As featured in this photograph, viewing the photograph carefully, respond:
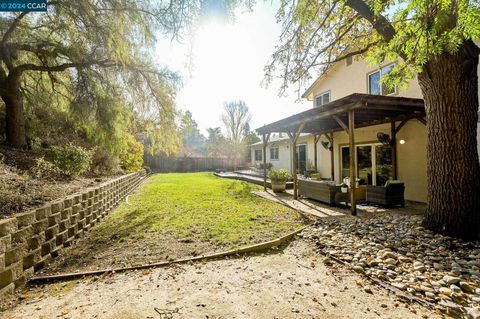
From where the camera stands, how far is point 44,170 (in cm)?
573

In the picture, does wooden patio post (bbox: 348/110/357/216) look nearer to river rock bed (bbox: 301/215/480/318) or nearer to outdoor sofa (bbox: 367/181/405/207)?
river rock bed (bbox: 301/215/480/318)

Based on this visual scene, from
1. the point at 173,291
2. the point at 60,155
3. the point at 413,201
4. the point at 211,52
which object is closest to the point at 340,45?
the point at 211,52

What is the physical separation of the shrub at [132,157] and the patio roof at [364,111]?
816 centimetres

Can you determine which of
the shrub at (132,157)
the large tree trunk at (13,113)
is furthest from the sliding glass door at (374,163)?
the large tree trunk at (13,113)

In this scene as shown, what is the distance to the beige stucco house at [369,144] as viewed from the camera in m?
7.60

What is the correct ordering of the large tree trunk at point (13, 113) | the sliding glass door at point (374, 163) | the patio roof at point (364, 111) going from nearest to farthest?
the patio roof at point (364, 111) → the large tree trunk at point (13, 113) → the sliding glass door at point (374, 163)

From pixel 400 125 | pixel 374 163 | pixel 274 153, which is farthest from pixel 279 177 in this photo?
pixel 274 153

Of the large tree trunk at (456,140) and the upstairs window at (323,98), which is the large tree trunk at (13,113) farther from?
the upstairs window at (323,98)

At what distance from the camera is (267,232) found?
4.81m

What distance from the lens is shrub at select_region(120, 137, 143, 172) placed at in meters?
12.8

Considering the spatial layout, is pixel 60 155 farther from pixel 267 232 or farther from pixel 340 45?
pixel 340 45

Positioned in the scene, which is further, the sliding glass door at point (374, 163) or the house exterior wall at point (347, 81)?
the house exterior wall at point (347, 81)

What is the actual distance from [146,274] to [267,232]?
249 cm

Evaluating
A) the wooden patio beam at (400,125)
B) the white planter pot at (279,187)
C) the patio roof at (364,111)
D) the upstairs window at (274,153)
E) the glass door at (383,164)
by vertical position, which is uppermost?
the patio roof at (364,111)
